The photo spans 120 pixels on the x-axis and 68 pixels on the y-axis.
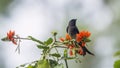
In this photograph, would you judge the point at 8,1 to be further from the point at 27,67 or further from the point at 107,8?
the point at 27,67

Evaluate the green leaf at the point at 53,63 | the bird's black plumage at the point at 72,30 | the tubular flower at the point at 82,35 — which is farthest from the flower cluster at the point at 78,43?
the bird's black plumage at the point at 72,30

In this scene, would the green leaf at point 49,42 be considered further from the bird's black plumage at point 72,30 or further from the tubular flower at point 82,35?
the bird's black plumage at point 72,30

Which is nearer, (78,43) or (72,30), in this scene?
(78,43)

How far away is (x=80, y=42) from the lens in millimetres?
2586

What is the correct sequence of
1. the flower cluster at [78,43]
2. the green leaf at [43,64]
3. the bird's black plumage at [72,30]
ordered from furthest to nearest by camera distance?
the bird's black plumage at [72,30], the flower cluster at [78,43], the green leaf at [43,64]

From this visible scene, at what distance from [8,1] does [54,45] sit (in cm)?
1932

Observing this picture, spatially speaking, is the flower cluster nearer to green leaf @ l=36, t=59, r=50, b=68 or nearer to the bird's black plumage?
green leaf @ l=36, t=59, r=50, b=68

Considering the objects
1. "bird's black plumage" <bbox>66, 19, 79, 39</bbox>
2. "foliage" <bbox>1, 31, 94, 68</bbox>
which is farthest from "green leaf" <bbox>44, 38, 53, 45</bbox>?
"bird's black plumage" <bbox>66, 19, 79, 39</bbox>

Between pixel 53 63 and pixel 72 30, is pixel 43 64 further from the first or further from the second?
pixel 72 30

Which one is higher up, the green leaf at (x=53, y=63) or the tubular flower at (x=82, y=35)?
the tubular flower at (x=82, y=35)

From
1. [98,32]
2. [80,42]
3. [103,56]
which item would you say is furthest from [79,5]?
[80,42]

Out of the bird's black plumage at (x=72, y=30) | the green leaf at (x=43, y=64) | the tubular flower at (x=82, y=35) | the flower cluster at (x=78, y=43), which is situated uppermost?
the bird's black plumage at (x=72, y=30)

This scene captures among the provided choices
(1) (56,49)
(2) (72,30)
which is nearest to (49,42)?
(1) (56,49)

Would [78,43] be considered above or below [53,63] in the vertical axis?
above
